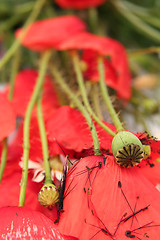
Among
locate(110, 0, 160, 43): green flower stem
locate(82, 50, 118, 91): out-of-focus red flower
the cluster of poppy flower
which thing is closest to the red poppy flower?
the cluster of poppy flower

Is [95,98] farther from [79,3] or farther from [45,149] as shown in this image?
[79,3]

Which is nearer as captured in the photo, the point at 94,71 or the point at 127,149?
the point at 127,149

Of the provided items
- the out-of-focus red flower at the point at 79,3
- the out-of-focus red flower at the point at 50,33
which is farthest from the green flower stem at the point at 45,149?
the out-of-focus red flower at the point at 79,3

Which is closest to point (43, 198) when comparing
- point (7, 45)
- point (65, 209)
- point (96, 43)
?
point (65, 209)

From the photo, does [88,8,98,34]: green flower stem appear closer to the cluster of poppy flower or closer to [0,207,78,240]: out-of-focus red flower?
the cluster of poppy flower

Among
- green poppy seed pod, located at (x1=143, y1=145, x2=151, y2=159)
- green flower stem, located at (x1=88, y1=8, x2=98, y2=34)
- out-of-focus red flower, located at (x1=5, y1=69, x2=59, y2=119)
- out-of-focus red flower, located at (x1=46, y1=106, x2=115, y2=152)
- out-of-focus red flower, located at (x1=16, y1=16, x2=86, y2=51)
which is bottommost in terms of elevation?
green poppy seed pod, located at (x1=143, y1=145, x2=151, y2=159)

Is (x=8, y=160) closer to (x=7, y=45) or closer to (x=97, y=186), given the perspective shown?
(x=97, y=186)

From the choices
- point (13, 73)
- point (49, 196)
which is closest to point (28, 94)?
point (13, 73)
